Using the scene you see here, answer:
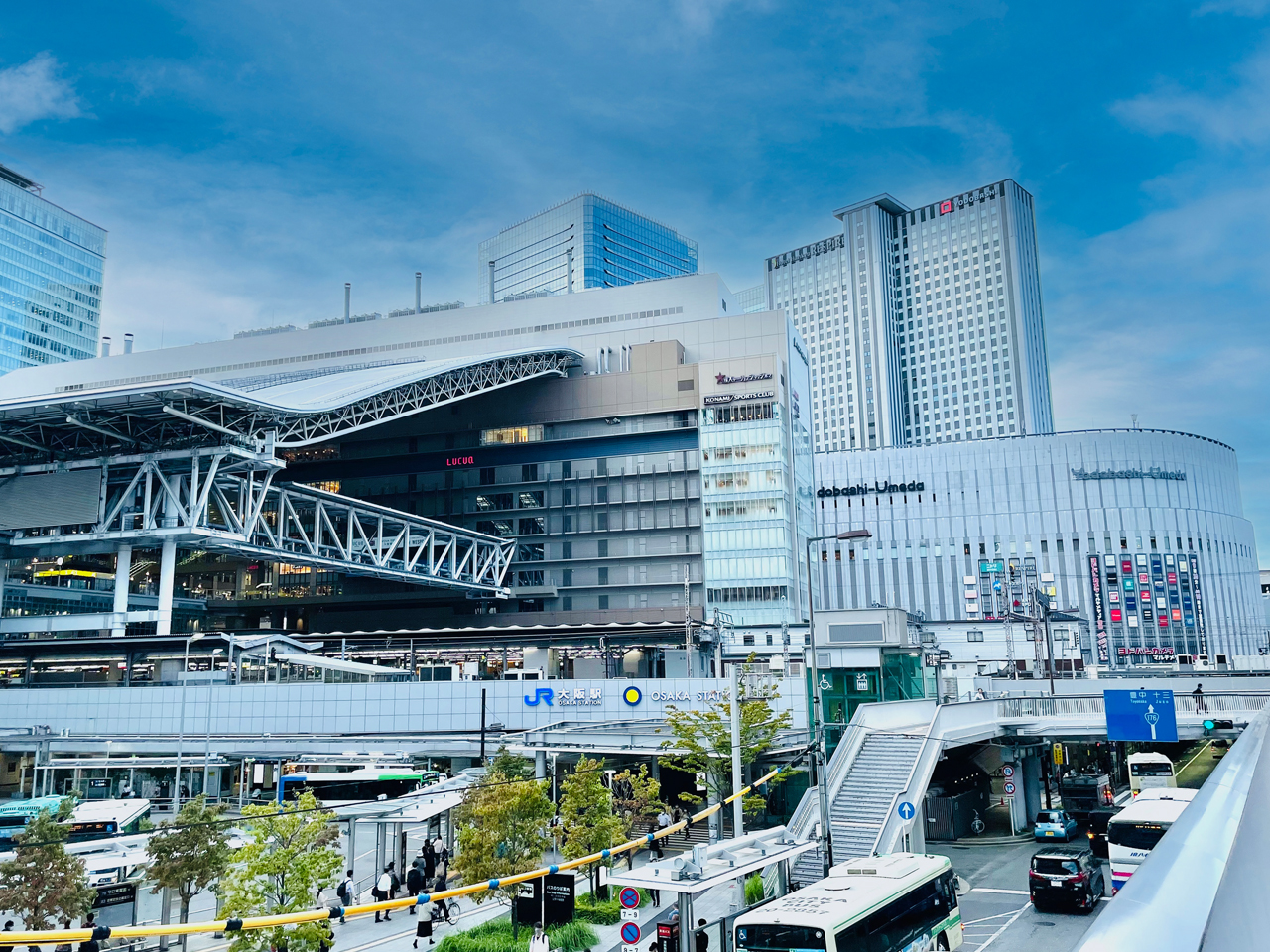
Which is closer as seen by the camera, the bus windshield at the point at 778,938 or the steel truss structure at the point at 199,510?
the bus windshield at the point at 778,938

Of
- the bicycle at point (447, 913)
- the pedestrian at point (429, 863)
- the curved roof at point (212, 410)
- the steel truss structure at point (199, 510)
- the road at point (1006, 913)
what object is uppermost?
the curved roof at point (212, 410)

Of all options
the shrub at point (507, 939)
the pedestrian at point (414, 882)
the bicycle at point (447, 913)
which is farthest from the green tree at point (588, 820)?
the pedestrian at point (414, 882)

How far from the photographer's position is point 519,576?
112m

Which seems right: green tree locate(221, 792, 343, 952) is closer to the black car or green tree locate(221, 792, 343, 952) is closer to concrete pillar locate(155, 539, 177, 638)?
the black car

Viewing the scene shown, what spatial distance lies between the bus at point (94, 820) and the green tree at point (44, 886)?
517 inches

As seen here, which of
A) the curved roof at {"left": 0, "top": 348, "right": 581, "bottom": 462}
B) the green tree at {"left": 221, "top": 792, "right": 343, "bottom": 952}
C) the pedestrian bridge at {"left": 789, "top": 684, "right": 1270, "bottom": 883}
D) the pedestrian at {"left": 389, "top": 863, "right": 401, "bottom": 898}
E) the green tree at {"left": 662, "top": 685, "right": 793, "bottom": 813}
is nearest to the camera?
the green tree at {"left": 221, "top": 792, "right": 343, "bottom": 952}

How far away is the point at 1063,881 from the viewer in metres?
31.6

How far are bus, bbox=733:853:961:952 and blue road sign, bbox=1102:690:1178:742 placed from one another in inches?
681

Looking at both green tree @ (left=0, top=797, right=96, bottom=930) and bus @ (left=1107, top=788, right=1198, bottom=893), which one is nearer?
green tree @ (left=0, top=797, right=96, bottom=930)

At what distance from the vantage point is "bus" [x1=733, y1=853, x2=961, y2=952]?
21125mm

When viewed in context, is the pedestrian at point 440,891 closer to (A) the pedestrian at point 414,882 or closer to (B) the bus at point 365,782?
(A) the pedestrian at point 414,882

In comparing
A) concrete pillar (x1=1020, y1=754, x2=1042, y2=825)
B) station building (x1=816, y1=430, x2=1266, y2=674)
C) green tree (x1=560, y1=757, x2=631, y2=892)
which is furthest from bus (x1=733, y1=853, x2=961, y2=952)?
station building (x1=816, y1=430, x2=1266, y2=674)

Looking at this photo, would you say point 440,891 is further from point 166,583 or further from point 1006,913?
point 166,583

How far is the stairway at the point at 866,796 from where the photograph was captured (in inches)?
1372
